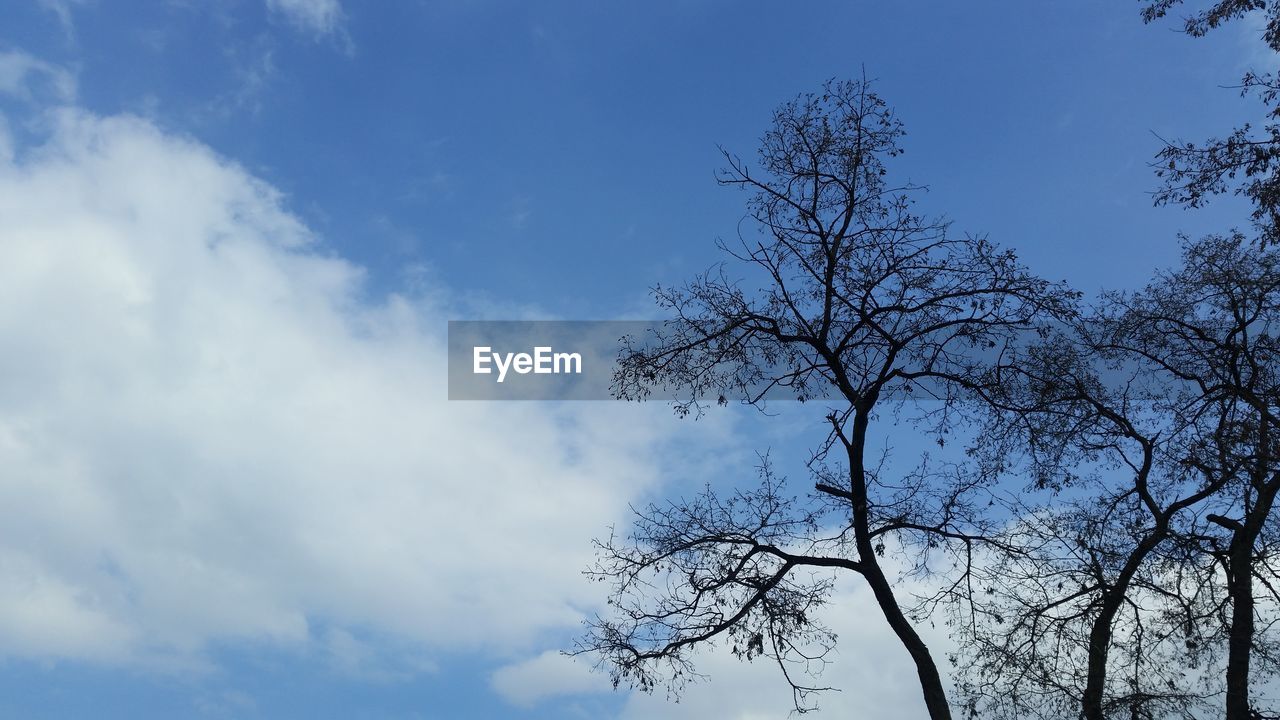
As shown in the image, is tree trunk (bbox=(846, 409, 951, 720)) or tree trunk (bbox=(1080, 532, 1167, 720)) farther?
tree trunk (bbox=(1080, 532, 1167, 720))

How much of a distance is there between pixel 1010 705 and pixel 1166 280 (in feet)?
24.5

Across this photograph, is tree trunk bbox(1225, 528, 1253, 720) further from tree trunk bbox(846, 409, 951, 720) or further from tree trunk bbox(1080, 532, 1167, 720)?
tree trunk bbox(846, 409, 951, 720)

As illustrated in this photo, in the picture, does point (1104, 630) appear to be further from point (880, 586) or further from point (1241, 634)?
point (880, 586)

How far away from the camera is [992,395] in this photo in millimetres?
14734

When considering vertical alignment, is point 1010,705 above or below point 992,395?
below

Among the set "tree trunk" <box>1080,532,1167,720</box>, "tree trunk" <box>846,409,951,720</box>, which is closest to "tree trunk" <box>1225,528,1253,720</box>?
"tree trunk" <box>1080,532,1167,720</box>

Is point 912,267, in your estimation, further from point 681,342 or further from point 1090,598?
point 1090,598

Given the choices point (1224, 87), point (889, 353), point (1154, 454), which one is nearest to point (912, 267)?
point (889, 353)

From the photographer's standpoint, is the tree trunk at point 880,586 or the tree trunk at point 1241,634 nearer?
the tree trunk at point 880,586

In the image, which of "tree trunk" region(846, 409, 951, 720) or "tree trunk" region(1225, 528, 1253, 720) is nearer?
"tree trunk" region(846, 409, 951, 720)

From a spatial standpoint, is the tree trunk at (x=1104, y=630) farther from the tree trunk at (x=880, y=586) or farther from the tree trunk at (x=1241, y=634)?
the tree trunk at (x=880, y=586)

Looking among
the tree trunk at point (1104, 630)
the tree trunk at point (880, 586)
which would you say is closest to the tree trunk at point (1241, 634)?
the tree trunk at point (1104, 630)

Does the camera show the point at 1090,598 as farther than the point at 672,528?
Yes

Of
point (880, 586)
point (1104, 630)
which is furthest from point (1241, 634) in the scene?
point (880, 586)
